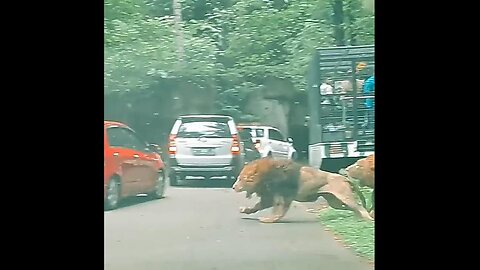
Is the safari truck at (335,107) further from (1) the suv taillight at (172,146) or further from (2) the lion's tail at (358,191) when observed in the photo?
(1) the suv taillight at (172,146)

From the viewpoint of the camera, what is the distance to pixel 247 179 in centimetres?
255

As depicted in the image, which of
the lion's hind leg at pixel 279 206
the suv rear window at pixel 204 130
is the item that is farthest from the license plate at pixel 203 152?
the lion's hind leg at pixel 279 206

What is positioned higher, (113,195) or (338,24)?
(338,24)

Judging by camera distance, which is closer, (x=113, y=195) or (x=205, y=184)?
(x=113, y=195)

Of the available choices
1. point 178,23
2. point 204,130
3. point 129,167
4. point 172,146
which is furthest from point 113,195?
point 178,23

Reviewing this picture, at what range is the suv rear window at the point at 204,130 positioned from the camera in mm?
2551

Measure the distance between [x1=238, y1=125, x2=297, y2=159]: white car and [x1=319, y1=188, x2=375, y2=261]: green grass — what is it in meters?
0.29

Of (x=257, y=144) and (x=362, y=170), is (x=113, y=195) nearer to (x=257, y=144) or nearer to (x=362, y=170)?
(x=257, y=144)

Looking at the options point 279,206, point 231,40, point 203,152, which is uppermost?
point 231,40

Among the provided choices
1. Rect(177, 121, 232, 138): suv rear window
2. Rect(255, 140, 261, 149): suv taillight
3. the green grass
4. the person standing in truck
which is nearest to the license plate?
Rect(177, 121, 232, 138): suv rear window

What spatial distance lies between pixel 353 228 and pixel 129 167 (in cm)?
90
